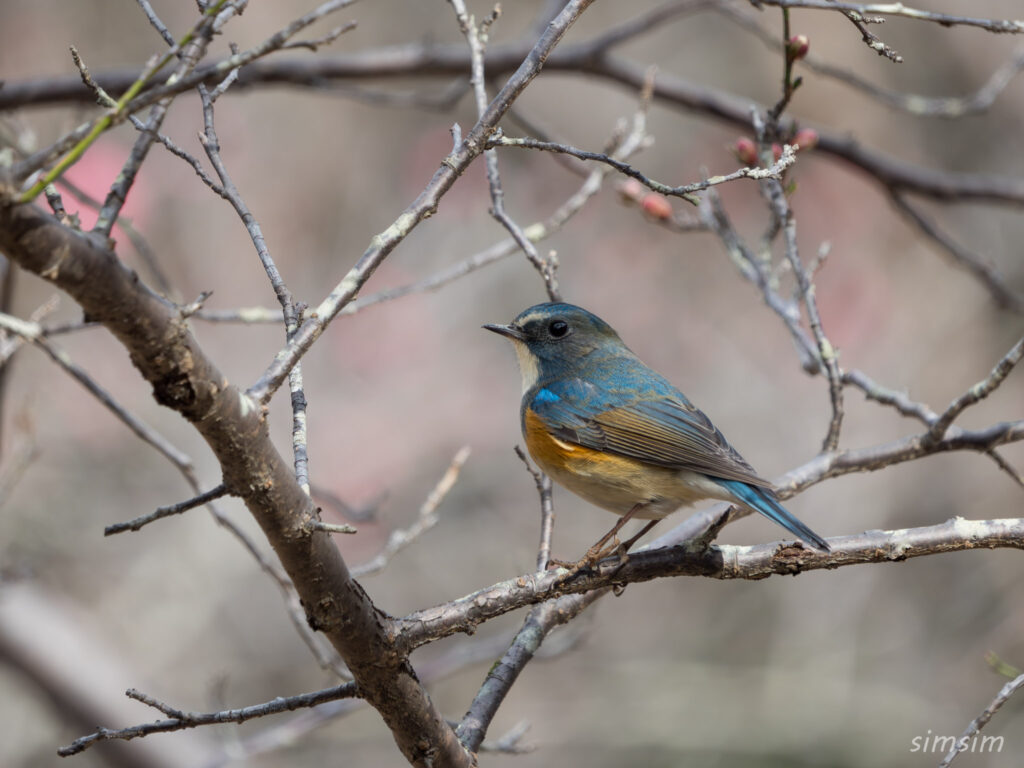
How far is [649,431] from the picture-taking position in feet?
11.0

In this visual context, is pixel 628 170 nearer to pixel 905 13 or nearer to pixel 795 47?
pixel 905 13

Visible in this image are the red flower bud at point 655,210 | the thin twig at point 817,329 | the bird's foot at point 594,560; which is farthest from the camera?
the red flower bud at point 655,210

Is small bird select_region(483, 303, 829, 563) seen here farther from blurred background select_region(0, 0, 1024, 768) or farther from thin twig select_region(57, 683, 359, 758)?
blurred background select_region(0, 0, 1024, 768)

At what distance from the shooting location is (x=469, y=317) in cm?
866

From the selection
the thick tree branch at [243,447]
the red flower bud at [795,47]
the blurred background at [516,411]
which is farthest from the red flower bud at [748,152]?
the thick tree branch at [243,447]

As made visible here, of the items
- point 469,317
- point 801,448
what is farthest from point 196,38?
point 469,317

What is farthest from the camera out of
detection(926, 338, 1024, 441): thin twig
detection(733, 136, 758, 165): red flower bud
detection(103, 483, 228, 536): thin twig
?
detection(733, 136, 758, 165): red flower bud

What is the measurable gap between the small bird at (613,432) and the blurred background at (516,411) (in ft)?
7.46

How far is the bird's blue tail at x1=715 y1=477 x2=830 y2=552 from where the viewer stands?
2.54 meters

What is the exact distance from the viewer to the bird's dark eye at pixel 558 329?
12.7ft

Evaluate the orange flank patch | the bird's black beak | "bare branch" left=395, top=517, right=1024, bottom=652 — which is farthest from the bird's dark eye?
"bare branch" left=395, top=517, right=1024, bottom=652

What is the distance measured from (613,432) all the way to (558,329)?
0.70 meters

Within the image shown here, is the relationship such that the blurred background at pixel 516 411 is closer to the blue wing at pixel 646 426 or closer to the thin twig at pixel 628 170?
the blue wing at pixel 646 426

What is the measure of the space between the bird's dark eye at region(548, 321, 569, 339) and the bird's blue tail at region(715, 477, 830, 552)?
3.74ft
